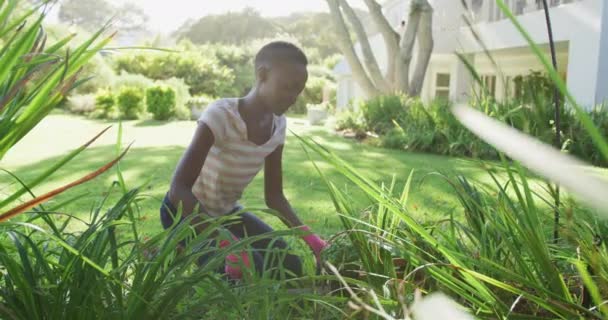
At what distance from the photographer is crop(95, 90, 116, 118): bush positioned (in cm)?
2244

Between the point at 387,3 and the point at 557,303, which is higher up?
the point at 387,3

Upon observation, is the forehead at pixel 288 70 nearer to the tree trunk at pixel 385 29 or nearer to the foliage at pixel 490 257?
the foliage at pixel 490 257

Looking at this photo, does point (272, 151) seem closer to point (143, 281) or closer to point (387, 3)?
point (143, 281)

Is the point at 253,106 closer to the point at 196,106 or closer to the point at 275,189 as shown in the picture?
the point at 275,189

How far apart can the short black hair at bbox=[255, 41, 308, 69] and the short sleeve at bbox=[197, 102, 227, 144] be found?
240 mm

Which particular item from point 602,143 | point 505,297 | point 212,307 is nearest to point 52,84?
point 212,307

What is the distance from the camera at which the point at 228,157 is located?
265 centimetres

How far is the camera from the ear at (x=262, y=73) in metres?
2.49

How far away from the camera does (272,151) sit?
276 centimetres

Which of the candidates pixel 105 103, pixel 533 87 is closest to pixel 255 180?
pixel 533 87

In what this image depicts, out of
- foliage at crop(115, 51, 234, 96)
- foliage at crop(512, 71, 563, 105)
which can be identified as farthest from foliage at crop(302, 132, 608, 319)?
foliage at crop(115, 51, 234, 96)

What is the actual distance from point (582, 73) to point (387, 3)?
60.1ft

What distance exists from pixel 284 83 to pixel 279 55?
0.12 m

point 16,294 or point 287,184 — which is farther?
point 287,184
